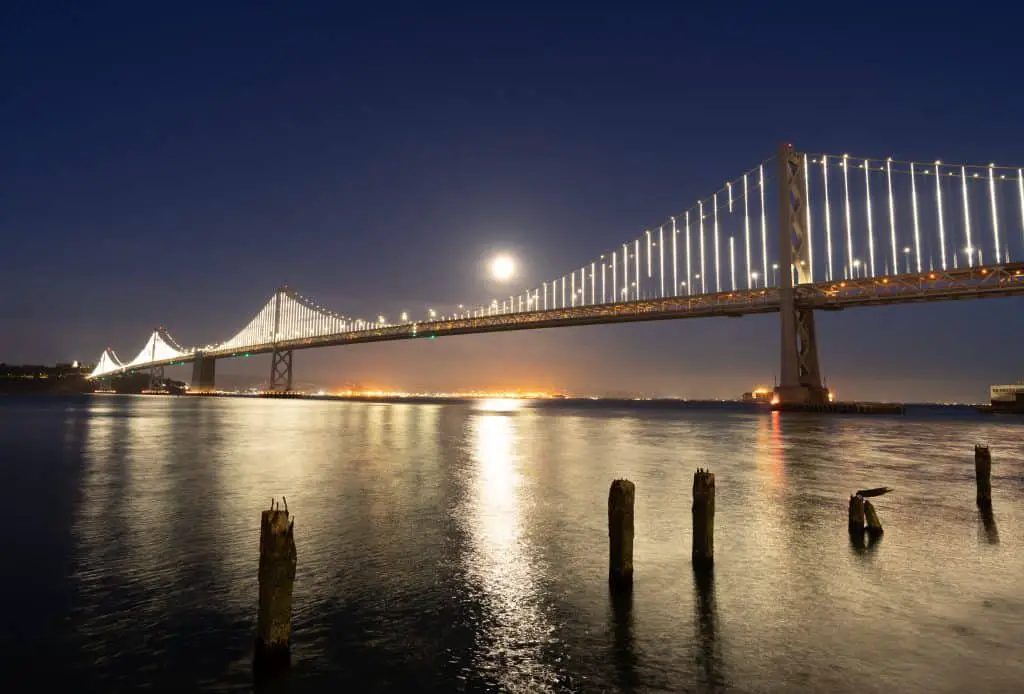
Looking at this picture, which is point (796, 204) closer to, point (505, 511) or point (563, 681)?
point (505, 511)

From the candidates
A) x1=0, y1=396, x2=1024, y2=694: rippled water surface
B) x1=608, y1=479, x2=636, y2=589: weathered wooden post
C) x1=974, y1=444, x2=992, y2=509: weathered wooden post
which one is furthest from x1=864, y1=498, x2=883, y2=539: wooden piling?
x1=608, y1=479, x2=636, y2=589: weathered wooden post

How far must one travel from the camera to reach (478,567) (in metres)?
8.40

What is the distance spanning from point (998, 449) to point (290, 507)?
28461 mm

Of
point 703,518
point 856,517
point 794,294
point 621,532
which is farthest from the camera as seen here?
point 794,294

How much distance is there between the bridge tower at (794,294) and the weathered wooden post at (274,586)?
55876 mm

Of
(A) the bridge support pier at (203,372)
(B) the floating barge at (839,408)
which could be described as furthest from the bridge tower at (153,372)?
(B) the floating barge at (839,408)

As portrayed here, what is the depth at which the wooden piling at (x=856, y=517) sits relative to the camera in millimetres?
10109

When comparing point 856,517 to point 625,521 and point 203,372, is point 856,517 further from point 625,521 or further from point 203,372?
point 203,372

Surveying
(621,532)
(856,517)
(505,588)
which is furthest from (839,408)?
(505,588)

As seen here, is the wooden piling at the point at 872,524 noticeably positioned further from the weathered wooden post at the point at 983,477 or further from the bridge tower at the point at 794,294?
the bridge tower at the point at 794,294

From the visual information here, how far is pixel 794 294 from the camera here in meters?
56.1

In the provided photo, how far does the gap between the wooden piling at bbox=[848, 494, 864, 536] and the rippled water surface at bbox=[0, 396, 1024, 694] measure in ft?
0.88

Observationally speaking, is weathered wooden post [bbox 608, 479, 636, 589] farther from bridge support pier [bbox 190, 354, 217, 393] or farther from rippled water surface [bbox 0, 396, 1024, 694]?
bridge support pier [bbox 190, 354, 217, 393]

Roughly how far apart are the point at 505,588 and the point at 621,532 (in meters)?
1.52
